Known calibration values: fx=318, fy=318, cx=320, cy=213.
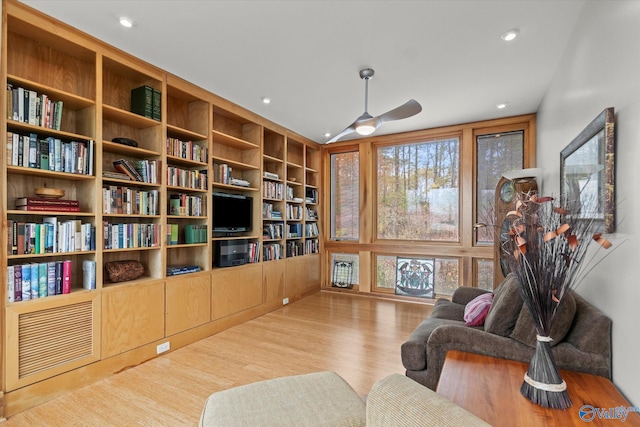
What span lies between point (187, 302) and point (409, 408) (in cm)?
293

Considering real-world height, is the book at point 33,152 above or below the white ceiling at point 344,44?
below

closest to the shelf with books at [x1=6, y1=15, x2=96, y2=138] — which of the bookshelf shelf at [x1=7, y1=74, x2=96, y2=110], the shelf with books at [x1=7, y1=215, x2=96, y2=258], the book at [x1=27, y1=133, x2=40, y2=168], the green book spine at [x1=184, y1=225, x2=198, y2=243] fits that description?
the bookshelf shelf at [x1=7, y1=74, x2=96, y2=110]

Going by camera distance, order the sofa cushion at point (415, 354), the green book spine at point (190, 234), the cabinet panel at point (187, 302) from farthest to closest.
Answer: the green book spine at point (190, 234) → the cabinet panel at point (187, 302) → the sofa cushion at point (415, 354)

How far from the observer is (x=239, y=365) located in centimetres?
281

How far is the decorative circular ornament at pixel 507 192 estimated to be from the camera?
11.9 ft

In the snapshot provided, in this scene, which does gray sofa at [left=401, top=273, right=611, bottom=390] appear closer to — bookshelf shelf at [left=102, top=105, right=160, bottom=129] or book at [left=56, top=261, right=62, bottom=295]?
book at [left=56, top=261, right=62, bottom=295]

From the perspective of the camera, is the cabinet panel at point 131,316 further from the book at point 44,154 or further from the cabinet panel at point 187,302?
the book at point 44,154

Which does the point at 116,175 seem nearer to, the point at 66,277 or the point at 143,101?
the point at 143,101

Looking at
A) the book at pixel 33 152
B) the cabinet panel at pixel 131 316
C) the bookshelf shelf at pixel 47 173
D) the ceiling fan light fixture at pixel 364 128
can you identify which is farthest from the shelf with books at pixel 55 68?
the ceiling fan light fixture at pixel 364 128

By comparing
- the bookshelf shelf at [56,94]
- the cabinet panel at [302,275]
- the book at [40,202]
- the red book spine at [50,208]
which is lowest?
the cabinet panel at [302,275]

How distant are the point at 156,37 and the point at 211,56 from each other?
44 centimetres

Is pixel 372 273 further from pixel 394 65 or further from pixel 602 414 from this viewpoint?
pixel 602 414

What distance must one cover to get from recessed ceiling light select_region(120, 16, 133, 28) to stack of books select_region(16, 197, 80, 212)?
4.59ft

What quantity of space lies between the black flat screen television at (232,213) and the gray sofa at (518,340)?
102 inches
